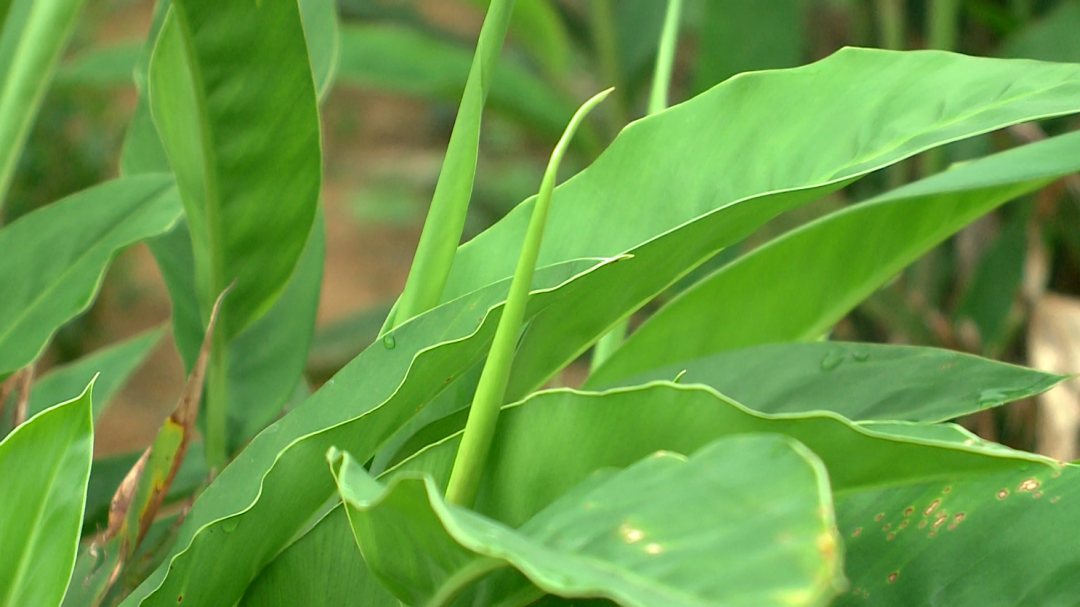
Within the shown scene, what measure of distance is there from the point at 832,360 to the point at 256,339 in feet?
0.90

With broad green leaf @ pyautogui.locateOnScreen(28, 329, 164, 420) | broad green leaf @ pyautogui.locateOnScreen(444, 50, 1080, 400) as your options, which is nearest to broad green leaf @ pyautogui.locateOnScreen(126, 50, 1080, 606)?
broad green leaf @ pyautogui.locateOnScreen(444, 50, 1080, 400)

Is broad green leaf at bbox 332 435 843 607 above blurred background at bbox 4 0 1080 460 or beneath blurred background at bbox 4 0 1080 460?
above

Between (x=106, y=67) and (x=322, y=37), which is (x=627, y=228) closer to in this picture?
(x=322, y=37)

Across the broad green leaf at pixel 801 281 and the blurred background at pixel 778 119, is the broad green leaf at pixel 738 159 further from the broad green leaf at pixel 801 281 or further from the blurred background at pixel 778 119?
the blurred background at pixel 778 119

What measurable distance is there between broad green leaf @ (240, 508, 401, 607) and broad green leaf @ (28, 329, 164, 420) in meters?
0.29

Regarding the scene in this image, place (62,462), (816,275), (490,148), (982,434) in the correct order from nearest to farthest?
(62,462)
(816,275)
(982,434)
(490,148)

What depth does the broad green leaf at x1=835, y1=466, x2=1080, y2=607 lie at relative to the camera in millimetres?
285

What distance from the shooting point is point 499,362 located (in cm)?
23

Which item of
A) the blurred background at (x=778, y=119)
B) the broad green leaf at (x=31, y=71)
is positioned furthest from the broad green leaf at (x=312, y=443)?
the blurred background at (x=778, y=119)

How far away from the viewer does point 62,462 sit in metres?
0.29

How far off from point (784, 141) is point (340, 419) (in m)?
0.18

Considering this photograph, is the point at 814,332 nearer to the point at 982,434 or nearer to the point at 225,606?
the point at 225,606

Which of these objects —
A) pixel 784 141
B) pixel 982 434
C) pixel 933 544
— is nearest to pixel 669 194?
pixel 784 141

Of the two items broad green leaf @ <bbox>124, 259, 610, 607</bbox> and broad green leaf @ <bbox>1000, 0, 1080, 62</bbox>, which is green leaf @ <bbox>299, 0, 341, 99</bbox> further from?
broad green leaf @ <bbox>1000, 0, 1080, 62</bbox>
